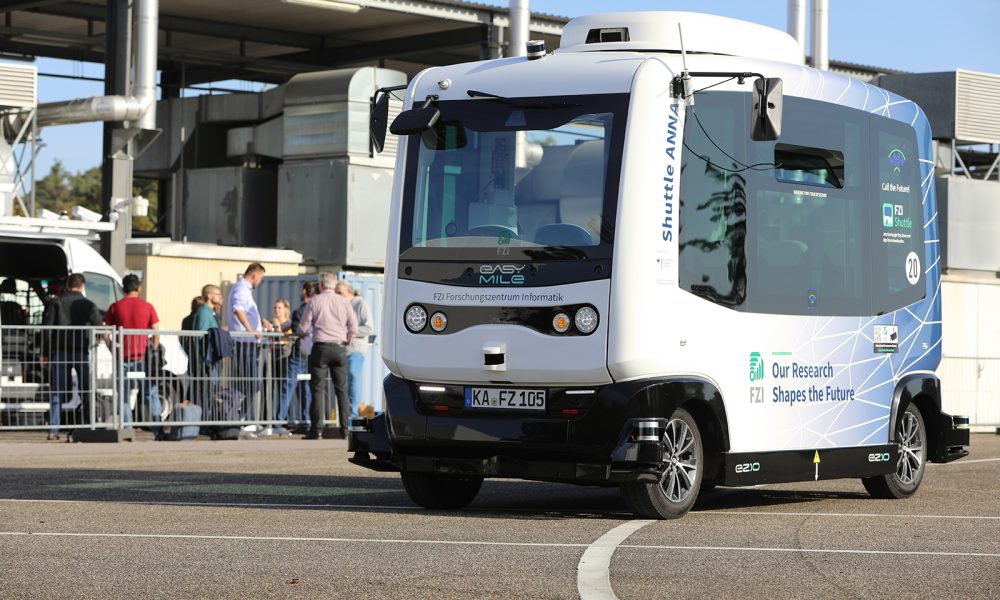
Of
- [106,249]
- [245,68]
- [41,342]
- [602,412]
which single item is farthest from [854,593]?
[245,68]

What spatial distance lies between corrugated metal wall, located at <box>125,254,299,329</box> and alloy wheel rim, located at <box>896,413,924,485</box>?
1706 cm

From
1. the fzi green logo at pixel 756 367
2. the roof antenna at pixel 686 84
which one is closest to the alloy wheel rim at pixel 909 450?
the fzi green logo at pixel 756 367

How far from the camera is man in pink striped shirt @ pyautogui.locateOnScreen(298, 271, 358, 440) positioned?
2086 cm

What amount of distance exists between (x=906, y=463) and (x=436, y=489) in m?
3.97

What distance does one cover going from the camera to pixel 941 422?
46.3 ft

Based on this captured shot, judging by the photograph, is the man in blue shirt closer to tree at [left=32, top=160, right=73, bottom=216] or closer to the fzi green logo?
the fzi green logo

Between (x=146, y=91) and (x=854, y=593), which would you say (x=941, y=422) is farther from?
(x=146, y=91)

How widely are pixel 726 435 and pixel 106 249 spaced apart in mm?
18762

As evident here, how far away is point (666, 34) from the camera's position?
470 inches

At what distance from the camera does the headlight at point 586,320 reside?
10984mm

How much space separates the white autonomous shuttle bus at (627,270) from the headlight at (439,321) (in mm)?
19

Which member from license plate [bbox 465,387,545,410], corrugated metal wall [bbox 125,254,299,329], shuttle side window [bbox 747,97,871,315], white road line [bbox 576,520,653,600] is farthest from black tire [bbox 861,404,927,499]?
corrugated metal wall [bbox 125,254,299,329]

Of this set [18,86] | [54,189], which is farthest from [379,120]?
[54,189]

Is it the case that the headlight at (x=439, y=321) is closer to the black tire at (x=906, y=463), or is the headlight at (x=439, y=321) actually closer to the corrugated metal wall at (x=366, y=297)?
the black tire at (x=906, y=463)
